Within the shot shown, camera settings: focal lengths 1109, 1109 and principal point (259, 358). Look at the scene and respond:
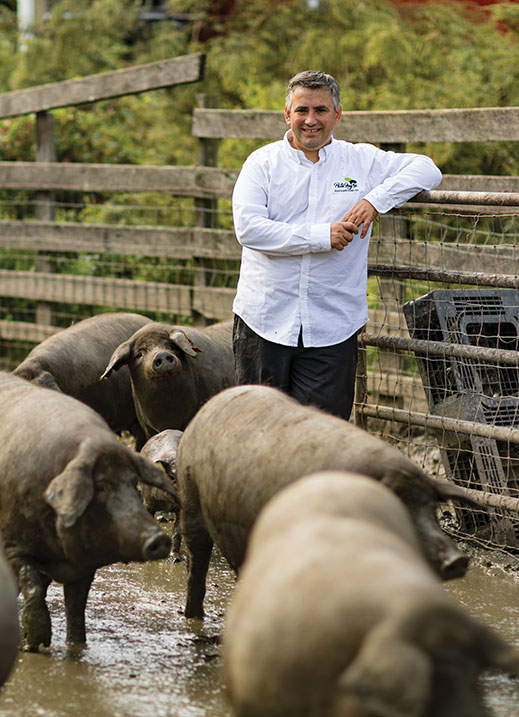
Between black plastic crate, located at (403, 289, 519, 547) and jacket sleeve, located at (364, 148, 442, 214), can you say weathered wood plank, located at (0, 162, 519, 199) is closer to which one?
black plastic crate, located at (403, 289, 519, 547)

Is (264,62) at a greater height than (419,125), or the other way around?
(264,62)

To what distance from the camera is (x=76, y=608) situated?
4.52m

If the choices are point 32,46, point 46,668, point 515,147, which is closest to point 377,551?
point 46,668

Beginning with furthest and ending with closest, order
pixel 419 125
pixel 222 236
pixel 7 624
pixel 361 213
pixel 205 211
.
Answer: pixel 205 211, pixel 222 236, pixel 419 125, pixel 361 213, pixel 7 624

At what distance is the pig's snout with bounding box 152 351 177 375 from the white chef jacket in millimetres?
773

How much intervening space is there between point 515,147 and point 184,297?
3203mm

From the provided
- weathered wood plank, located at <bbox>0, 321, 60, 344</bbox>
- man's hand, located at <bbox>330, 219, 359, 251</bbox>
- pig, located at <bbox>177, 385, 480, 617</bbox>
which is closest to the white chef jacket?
man's hand, located at <bbox>330, 219, 359, 251</bbox>

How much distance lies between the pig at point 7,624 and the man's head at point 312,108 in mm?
2982

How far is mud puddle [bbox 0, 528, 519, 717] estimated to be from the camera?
3893 millimetres

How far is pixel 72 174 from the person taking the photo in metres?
9.95

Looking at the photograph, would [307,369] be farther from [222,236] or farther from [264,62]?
[264,62]

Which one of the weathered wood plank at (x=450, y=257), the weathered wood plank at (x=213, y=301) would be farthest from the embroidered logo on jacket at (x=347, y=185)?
the weathered wood plank at (x=213, y=301)

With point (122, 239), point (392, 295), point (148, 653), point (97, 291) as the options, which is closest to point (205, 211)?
point (122, 239)

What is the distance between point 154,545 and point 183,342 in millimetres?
2385
